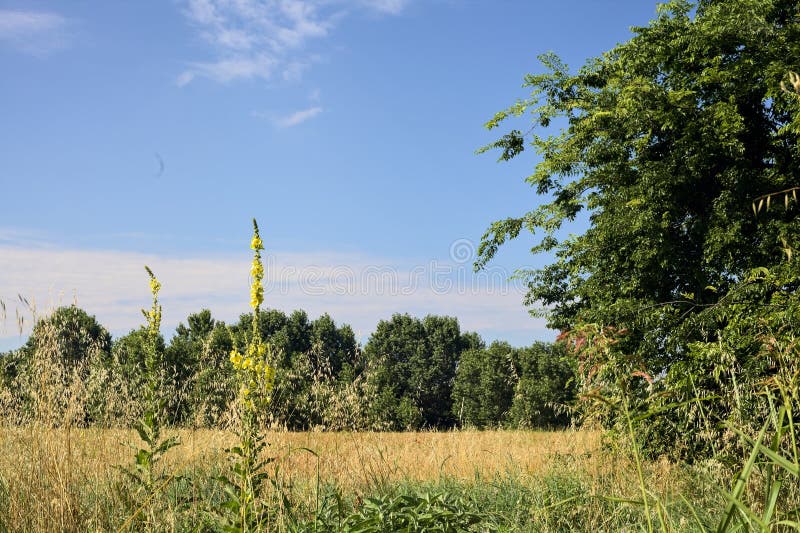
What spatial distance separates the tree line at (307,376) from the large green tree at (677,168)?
2.45 m

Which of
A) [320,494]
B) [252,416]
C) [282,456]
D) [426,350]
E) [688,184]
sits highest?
[688,184]

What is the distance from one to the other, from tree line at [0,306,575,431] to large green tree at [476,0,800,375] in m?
2.45

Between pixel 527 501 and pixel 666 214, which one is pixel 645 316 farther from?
pixel 527 501

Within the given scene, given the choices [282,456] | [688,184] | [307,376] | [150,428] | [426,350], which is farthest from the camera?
[426,350]

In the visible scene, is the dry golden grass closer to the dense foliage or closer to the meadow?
the meadow

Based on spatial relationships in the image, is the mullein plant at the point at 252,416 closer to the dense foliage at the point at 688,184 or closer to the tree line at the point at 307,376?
the tree line at the point at 307,376

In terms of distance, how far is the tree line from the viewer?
636cm

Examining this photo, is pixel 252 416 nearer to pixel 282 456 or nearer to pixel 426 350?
pixel 282 456

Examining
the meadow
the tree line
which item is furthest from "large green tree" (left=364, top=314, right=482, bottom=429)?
the meadow

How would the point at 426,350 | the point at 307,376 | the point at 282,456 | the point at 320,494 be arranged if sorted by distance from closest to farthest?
the point at 282,456 → the point at 320,494 → the point at 307,376 → the point at 426,350

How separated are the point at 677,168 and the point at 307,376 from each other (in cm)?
787

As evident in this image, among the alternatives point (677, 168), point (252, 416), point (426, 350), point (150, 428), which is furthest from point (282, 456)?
point (426, 350)

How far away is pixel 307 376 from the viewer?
9.97 meters

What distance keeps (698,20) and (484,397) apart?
3238 centimetres
